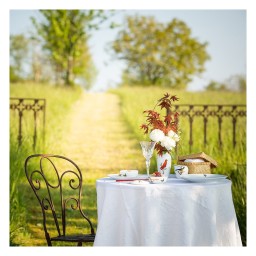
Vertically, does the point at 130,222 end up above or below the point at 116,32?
below

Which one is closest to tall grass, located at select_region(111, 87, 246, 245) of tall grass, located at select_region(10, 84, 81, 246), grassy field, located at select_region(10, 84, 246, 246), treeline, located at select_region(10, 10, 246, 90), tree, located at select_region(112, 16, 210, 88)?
grassy field, located at select_region(10, 84, 246, 246)

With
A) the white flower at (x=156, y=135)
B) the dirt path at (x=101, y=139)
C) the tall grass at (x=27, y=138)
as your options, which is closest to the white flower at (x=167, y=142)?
the white flower at (x=156, y=135)

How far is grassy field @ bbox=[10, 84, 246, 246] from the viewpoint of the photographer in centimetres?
468

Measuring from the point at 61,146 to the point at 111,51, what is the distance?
308 cm

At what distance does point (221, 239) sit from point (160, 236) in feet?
1.14

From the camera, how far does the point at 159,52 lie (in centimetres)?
1149

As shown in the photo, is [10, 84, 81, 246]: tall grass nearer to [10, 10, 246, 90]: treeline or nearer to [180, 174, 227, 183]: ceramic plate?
[10, 10, 246, 90]: treeline

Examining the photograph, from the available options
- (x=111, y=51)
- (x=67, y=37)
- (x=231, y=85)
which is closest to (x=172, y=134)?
(x=231, y=85)

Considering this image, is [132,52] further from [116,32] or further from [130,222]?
[130,222]

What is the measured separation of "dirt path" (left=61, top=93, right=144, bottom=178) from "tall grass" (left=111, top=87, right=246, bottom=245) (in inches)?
7.9

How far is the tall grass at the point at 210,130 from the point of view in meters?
5.05

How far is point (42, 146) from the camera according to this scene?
6.39 m
